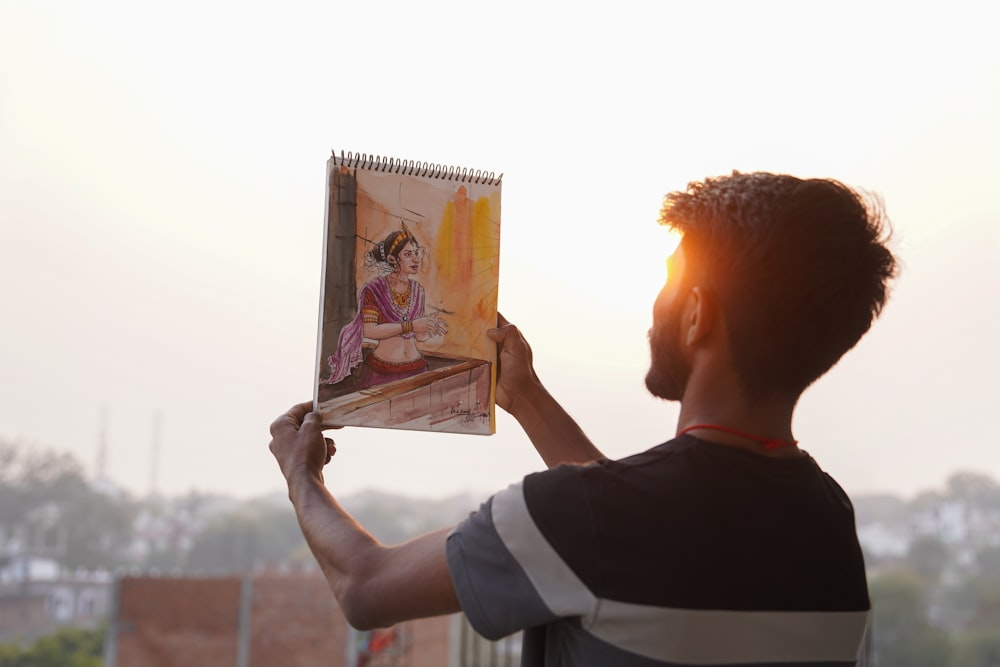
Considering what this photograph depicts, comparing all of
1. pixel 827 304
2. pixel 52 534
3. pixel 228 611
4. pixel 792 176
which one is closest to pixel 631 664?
pixel 827 304

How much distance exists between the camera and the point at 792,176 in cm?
105

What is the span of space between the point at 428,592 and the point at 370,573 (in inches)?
2.6

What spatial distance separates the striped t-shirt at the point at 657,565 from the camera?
91 centimetres

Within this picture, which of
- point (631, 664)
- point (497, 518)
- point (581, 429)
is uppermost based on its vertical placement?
point (581, 429)

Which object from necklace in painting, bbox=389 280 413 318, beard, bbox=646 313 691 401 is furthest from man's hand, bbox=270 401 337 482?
beard, bbox=646 313 691 401

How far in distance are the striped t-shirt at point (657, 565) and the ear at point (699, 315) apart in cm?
11

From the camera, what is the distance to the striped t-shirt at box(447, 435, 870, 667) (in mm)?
911

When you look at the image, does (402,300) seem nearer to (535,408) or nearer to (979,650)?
(535,408)

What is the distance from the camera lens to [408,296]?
1.29 meters

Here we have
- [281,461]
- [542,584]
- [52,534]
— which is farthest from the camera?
[52,534]

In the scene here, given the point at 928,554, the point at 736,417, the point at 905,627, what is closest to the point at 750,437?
the point at 736,417

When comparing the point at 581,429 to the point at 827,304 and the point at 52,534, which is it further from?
the point at 52,534

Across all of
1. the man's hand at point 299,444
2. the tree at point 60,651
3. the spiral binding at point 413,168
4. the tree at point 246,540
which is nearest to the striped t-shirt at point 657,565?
the man's hand at point 299,444

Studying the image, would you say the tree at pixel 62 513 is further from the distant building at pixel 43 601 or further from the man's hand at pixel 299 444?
the man's hand at pixel 299 444
